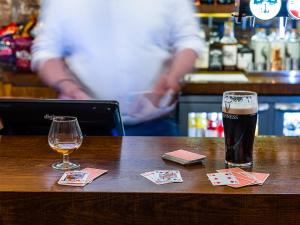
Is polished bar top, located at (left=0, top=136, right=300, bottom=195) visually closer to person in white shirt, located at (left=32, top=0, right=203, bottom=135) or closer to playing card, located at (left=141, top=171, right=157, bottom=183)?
playing card, located at (left=141, top=171, right=157, bottom=183)

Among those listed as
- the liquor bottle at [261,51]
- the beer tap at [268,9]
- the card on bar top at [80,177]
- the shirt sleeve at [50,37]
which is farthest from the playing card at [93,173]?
the liquor bottle at [261,51]

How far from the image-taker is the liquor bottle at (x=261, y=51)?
4637 mm

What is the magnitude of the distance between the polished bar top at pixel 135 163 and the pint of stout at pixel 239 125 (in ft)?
0.16

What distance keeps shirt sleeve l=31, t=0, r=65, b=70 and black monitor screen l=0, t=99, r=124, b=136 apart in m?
1.23

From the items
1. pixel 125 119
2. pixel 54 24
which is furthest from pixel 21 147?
pixel 54 24

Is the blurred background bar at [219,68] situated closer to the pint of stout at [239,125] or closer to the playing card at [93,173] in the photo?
the pint of stout at [239,125]

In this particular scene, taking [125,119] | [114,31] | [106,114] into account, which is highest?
[114,31]

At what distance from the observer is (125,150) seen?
2029 millimetres

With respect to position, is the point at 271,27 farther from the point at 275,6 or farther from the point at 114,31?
the point at 275,6

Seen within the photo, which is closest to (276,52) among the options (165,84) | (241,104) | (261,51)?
(261,51)

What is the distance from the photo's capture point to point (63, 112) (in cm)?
200

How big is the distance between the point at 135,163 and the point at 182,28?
5.23 feet

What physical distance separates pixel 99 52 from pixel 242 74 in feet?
5.38
